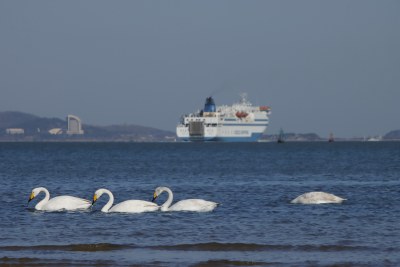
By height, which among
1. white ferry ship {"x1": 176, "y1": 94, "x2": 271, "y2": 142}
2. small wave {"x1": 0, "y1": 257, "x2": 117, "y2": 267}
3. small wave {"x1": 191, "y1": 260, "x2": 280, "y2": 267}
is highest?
white ferry ship {"x1": 176, "y1": 94, "x2": 271, "y2": 142}

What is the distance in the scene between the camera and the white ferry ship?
183625 millimetres

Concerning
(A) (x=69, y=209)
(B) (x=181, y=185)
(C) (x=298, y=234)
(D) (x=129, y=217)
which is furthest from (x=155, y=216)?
(B) (x=181, y=185)

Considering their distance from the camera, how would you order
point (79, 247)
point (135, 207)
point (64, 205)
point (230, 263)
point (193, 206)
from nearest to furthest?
1. point (230, 263)
2. point (79, 247)
3. point (135, 207)
4. point (193, 206)
5. point (64, 205)

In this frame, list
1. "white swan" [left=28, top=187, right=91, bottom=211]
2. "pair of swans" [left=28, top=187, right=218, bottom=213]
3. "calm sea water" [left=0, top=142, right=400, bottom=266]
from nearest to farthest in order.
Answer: "calm sea water" [left=0, top=142, right=400, bottom=266], "pair of swans" [left=28, top=187, right=218, bottom=213], "white swan" [left=28, top=187, right=91, bottom=211]

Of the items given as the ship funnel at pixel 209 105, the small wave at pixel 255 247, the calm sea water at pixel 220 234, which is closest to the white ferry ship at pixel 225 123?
the ship funnel at pixel 209 105

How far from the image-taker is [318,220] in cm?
2247

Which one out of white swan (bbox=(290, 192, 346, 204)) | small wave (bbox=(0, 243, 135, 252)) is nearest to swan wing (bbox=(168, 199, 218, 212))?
white swan (bbox=(290, 192, 346, 204))

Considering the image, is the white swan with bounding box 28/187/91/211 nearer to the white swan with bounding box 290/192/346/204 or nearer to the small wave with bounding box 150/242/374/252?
the white swan with bounding box 290/192/346/204

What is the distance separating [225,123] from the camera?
607 ft

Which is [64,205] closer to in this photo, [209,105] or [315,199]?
[315,199]

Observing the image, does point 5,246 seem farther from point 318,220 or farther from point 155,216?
point 318,220

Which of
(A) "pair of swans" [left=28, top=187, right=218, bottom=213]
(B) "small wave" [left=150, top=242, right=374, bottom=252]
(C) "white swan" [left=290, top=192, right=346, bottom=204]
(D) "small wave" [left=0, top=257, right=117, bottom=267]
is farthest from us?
(C) "white swan" [left=290, top=192, right=346, bottom=204]

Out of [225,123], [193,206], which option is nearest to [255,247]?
[193,206]

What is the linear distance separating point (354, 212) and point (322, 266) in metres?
9.54
